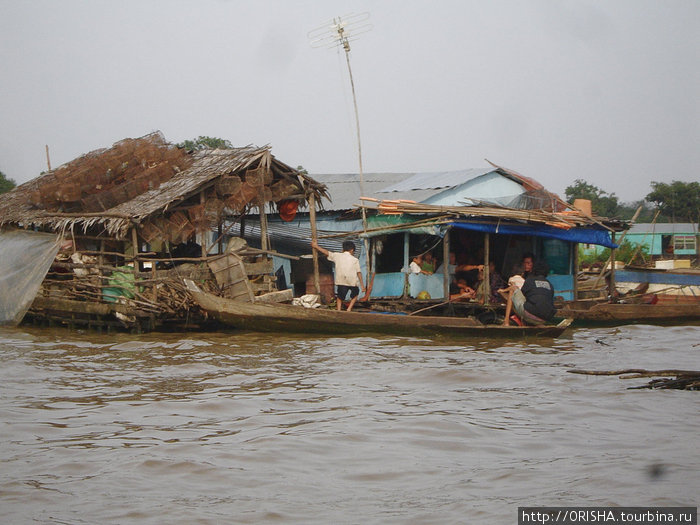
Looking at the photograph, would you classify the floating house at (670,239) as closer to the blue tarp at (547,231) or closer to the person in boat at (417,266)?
the blue tarp at (547,231)

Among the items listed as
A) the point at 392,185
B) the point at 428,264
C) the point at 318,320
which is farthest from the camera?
the point at 392,185

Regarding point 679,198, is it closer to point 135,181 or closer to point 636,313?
point 636,313

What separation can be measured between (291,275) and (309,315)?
595 cm

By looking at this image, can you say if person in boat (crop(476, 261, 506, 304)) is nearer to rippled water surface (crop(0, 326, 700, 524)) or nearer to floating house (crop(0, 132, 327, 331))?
floating house (crop(0, 132, 327, 331))

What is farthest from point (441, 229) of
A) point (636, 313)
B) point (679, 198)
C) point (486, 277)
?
point (679, 198)

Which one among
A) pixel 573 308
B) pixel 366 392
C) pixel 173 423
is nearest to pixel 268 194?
pixel 573 308

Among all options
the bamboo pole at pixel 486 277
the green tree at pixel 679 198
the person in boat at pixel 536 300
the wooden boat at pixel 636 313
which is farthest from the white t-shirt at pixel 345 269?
the green tree at pixel 679 198

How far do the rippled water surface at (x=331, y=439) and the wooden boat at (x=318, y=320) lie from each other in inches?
66.8

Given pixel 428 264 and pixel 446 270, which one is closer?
pixel 446 270

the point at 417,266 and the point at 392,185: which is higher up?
the point at 392,185

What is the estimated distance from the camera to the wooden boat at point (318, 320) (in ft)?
35.7

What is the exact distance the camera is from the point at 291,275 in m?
17.2

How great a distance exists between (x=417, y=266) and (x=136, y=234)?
5006 mm

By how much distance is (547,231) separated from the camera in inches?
544
